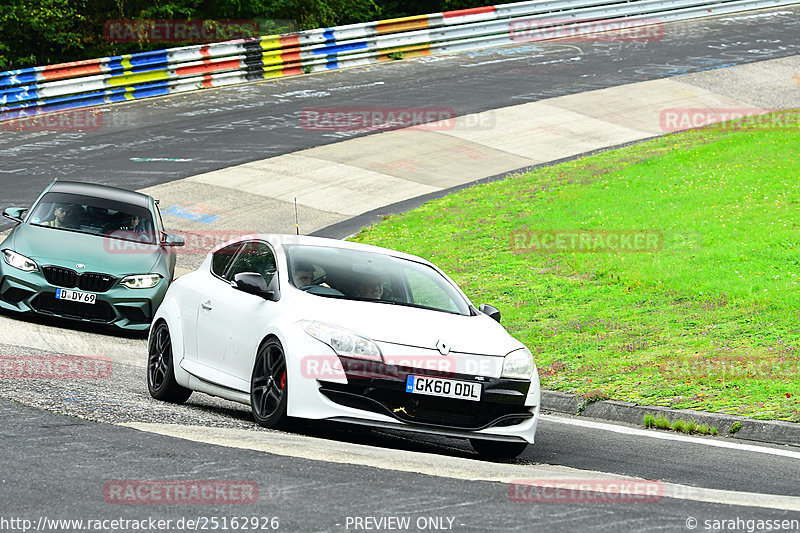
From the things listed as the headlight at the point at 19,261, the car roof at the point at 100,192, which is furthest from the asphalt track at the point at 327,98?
the headlight at the point at 19,261

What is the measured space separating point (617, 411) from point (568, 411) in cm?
56

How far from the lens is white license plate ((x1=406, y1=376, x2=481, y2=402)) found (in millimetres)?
7637

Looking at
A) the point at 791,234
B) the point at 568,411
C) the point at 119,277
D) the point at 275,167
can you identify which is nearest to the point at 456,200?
the point at 275,167

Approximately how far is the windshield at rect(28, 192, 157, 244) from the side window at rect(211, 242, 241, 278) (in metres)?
4.63

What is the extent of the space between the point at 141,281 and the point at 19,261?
4.53ft

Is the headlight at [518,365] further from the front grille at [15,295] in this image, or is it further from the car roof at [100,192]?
the car roof at [100,192]

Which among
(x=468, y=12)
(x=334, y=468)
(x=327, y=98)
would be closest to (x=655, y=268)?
(x=334, y=468)

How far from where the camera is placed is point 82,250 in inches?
521

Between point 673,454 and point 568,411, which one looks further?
point 568,411

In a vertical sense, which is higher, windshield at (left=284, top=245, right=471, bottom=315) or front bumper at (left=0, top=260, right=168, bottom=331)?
windshield at (left=284, top=245, right=471, bottom=315)

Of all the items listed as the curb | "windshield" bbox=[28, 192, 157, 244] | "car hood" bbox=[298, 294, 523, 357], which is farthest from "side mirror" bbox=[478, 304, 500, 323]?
"windshield" bbox=[28, 192, 157, 244]

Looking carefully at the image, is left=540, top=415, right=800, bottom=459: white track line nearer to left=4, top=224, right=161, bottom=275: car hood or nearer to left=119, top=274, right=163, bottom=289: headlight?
left=119, top=274, right=163, bottom=289: headlight

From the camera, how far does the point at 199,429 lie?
768cm

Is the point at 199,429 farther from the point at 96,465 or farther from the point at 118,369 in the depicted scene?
the point at 118,369
